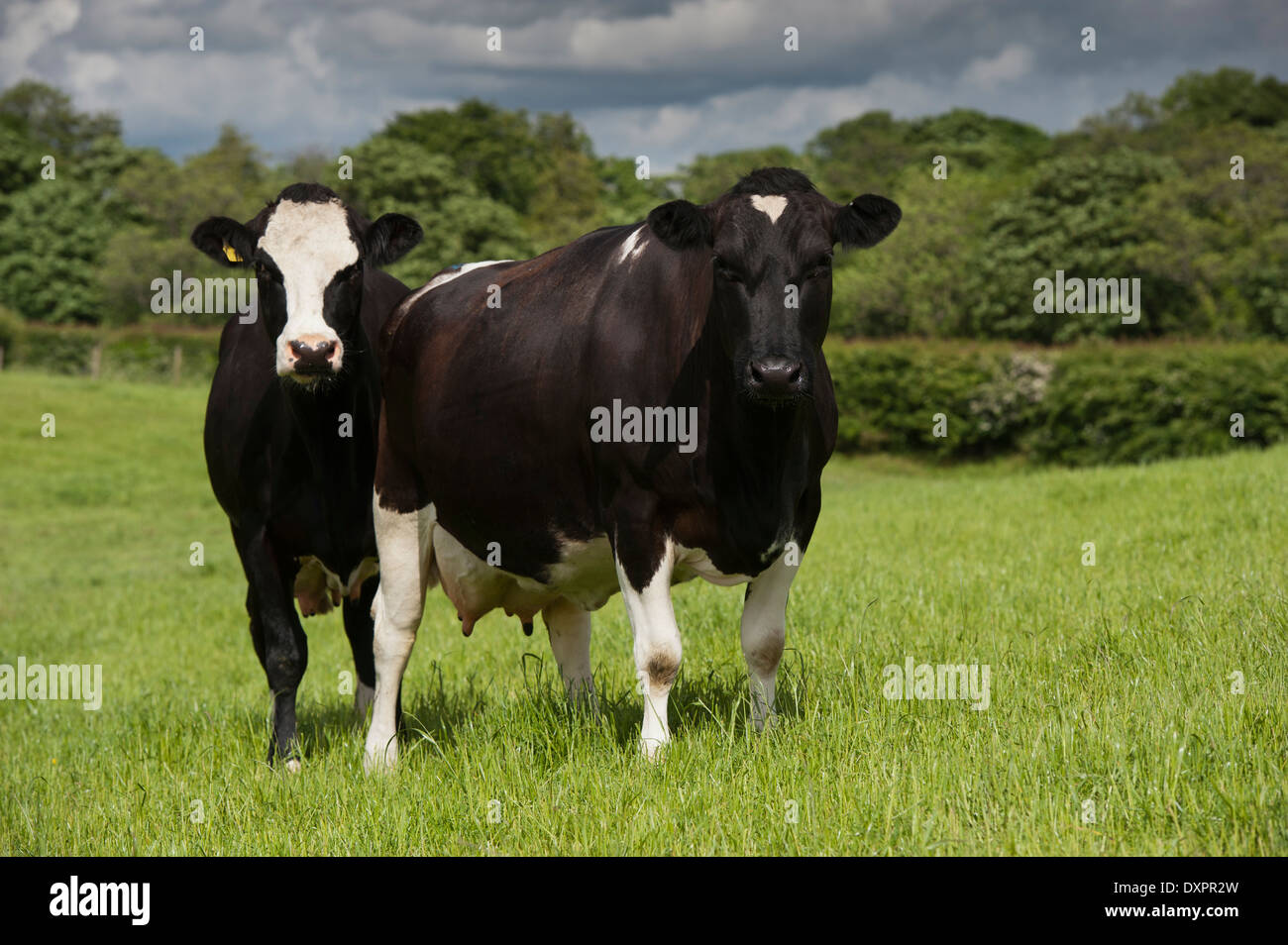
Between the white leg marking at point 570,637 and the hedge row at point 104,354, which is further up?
the hedge row at point 104,354

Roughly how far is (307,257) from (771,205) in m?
2.54

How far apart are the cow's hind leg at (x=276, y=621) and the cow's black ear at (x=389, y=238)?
1653 millimetres

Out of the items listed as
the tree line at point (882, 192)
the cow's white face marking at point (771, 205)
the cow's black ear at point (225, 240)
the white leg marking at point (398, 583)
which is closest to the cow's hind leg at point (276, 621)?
the white leg marking at point (398, 583)

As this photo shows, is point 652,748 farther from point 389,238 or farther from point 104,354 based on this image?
point 104,354

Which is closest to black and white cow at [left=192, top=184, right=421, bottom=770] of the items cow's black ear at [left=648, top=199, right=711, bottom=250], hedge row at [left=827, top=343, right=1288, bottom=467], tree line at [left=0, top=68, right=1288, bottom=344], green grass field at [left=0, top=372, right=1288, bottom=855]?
green grass field at [left=0, top=372, right=1288, bottom=855]

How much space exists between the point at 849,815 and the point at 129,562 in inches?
698

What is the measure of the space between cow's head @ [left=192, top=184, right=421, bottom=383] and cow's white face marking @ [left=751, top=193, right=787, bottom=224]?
2.17 metres

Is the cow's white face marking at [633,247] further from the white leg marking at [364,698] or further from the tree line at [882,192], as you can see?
the tree line at [882,192]

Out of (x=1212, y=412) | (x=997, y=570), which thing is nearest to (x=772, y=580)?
(x=997, y=570)

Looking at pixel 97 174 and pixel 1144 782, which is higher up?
pixel 97 174

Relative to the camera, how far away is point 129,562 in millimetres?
18891

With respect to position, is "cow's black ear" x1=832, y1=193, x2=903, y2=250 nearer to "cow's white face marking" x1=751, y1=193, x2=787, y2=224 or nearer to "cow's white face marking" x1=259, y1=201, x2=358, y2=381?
"cow's white face marking" x1=751, y1=193, x2=787, y2=224

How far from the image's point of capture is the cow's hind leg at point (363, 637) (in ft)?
23.2
